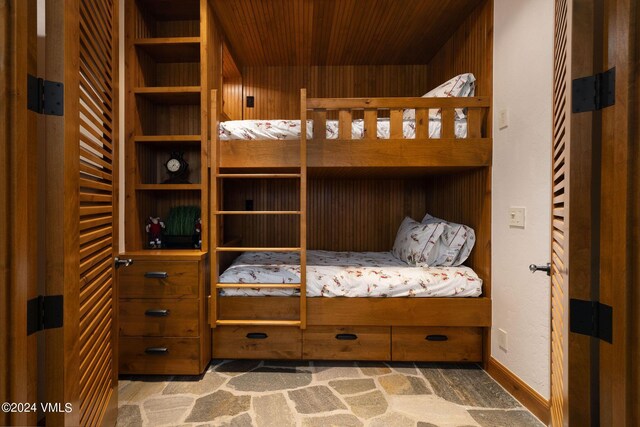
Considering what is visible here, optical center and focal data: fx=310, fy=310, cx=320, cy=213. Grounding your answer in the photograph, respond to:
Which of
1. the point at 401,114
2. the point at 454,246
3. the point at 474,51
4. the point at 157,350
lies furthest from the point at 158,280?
the point at 474,51

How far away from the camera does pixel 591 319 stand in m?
0.76

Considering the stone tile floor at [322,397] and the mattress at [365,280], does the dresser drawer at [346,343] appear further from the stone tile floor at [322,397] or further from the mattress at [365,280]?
the mattress at [365,280]

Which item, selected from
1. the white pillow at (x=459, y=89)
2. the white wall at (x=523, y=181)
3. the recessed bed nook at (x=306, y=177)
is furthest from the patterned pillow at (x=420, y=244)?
the white pillow at (x=459, y=89)

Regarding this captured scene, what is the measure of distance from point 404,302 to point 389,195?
1.44 meters

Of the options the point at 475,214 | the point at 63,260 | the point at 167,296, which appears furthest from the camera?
the point at 475,214

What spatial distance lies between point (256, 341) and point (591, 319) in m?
1.91

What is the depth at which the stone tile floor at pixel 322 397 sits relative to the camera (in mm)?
1638

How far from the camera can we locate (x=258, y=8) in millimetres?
2359

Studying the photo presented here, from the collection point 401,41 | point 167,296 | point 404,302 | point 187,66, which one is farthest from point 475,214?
point 187,66

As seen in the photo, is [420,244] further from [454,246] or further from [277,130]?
[277,130]

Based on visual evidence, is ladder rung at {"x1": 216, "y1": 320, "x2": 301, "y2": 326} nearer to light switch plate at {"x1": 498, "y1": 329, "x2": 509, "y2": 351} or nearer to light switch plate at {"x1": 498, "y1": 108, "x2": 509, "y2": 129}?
light switch plate at {"x1": 498, "y1": 329, "x2": 509, "y2": 351}

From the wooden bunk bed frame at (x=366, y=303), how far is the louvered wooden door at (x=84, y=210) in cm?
77

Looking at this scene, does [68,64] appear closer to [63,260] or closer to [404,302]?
[63,260]

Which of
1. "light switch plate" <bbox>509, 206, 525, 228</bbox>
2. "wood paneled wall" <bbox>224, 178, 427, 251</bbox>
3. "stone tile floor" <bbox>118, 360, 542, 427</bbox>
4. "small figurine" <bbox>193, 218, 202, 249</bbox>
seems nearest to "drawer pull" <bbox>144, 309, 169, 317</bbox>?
"stone tile floor" <bbox>118, 360, 542, 427</bbox>
